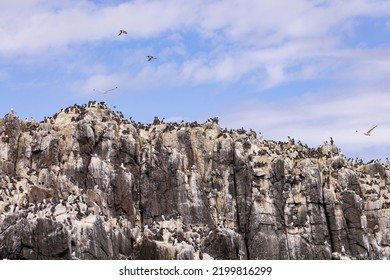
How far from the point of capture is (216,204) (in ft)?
372

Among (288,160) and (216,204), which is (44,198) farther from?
(288,160)

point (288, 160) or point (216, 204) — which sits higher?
point (288, 160)

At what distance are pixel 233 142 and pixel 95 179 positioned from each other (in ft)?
88.2

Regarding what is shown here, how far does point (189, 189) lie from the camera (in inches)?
4333

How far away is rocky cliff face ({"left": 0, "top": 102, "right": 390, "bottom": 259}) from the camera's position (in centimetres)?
9144

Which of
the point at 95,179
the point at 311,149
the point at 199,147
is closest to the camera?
the point at 95,179

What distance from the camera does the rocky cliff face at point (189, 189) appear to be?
91.4m

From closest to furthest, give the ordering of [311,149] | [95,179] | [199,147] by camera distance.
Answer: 1. [95,179]
2. [199,147]
3. [311,149]

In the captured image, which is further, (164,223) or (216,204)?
(216,204)

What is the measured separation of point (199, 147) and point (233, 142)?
5.72 m

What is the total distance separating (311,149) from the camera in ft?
434
